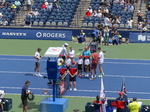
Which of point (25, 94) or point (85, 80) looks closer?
point (25, 94)

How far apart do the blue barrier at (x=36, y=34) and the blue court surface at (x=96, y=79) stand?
22.5ft

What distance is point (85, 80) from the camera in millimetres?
27781

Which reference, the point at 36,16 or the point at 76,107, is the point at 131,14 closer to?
the point at 36,16

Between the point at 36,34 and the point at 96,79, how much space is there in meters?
13.7

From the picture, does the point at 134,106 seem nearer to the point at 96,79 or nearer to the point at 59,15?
the point at 96,79

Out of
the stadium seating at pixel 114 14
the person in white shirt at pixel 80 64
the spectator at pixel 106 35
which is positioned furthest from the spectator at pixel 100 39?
the person in white shirt at pixel 80 64

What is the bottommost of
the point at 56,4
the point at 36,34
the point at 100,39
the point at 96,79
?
the point at 96,79

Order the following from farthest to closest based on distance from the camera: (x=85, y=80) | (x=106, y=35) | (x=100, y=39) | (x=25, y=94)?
(x=100, y=39) → (x=106, y=35) → (x=85, y=80) → (x=25, y=94)

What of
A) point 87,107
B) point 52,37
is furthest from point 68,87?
point 52,37

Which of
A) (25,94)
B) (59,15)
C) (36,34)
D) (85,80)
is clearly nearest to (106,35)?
(36,34)

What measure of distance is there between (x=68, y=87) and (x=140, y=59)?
899cm

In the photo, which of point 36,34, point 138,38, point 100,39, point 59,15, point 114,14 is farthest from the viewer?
point 59,15

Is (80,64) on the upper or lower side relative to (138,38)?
lower

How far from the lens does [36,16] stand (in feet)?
141
